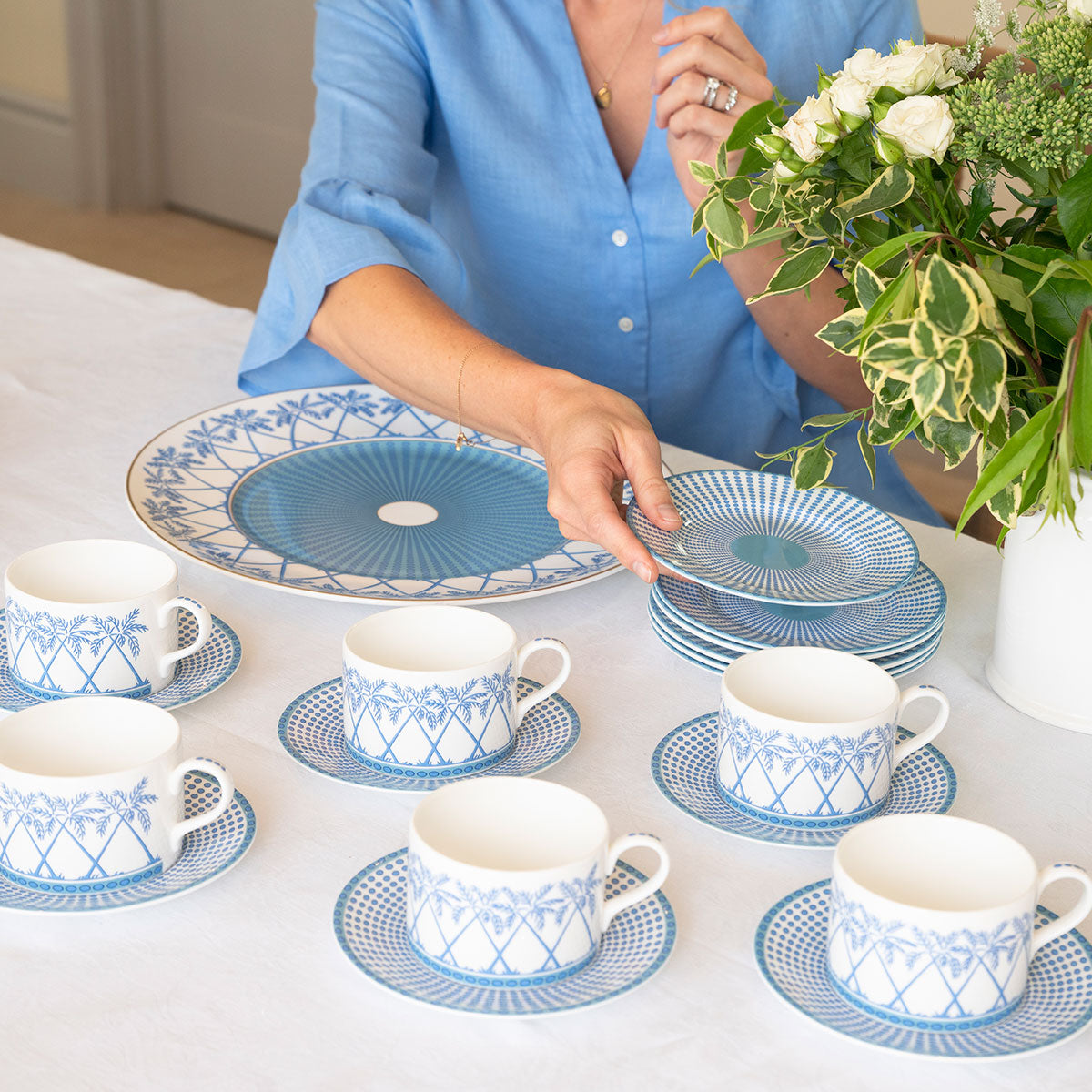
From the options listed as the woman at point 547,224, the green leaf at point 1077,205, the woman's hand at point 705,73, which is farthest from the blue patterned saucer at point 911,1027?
the woman's hand at point 705,73

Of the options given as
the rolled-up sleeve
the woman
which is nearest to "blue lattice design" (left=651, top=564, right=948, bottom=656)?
the woman

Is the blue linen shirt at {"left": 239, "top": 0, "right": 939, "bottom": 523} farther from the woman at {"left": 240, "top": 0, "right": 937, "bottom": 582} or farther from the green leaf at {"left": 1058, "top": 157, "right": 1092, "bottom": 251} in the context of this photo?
the green leaf at {"left": 1058, "top": 157, "right": 1092, "bottom": 251}

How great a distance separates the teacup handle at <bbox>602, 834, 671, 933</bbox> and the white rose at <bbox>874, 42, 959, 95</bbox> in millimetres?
371

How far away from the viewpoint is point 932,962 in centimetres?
55

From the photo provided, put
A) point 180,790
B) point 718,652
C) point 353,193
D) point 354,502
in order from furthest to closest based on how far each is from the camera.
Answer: point 353,193 → point 354,502 → point 718,652 → point 180,790

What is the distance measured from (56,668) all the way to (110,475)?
0.36m

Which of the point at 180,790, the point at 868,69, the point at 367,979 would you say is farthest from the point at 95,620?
the point at 868,69

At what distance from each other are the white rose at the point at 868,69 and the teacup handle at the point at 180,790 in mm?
446

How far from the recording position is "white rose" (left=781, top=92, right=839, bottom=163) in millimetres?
685

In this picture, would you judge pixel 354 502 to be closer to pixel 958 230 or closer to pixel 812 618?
pixel 812 618

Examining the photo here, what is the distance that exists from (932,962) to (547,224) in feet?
3.15

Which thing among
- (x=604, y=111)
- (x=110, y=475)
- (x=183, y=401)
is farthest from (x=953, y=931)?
(x=604, y=111)

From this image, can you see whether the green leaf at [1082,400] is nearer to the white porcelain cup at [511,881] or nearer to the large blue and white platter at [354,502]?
the white porcelain cup at [511,881]

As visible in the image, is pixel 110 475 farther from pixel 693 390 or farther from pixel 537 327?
pixel 693 390
